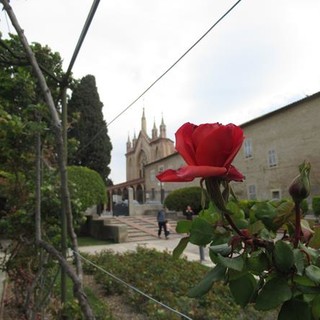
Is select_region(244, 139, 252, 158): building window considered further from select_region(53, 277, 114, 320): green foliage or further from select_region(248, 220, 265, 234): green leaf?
select_region(248, 220, 265, 234): green leaf

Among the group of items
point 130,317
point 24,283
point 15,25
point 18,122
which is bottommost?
point 130,317

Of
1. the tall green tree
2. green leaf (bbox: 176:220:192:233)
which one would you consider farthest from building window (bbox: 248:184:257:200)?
green leaf (bbox: 176:220:192:233)

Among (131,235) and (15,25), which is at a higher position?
(15,25)

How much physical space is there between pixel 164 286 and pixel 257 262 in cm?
638

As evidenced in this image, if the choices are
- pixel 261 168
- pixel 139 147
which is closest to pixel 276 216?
pixel 261 168

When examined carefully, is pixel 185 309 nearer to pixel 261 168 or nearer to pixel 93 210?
pixel 93 210

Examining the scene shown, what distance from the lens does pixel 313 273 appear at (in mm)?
659

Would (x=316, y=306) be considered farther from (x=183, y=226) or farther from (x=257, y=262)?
(x=183, y=226)

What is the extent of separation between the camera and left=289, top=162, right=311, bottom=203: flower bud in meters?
0.67

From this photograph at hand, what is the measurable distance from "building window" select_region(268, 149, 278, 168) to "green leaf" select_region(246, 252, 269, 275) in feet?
79.0

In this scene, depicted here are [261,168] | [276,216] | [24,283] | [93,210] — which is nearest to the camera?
[276,216]

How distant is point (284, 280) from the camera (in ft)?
2.22

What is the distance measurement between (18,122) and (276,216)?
4.06m

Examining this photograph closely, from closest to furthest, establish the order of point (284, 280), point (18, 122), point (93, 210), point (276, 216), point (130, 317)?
point (284, 280)
point (276, 216)
point (18, 122)
point (130, 317)
point (93, 210)
